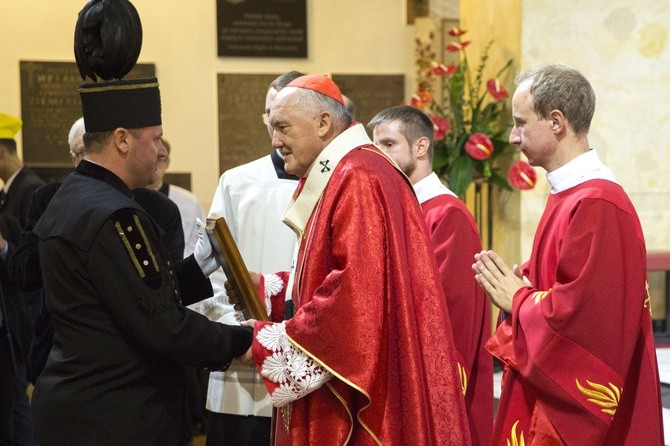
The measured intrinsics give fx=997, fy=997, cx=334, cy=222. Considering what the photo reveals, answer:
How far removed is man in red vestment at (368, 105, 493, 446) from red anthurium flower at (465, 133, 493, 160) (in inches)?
70.5

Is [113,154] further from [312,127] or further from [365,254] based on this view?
[365,254]

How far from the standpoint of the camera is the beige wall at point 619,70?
19.0 ft

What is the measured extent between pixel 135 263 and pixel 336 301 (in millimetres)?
513

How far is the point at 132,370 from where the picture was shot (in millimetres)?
2547

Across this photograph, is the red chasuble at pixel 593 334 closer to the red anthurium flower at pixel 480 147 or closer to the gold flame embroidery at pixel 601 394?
the gold flame embroidery at pixel 601 394

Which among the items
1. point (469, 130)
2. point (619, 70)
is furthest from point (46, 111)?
point (619, 70)

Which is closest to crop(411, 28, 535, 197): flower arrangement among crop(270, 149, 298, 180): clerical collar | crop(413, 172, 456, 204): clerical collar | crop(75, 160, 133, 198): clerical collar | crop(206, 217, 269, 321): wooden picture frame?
crop(413, 172, 456, 204): clerical collar

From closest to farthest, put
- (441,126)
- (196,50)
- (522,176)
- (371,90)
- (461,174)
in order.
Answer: (522,176) < (441,126) < (461,174) < (196,50) < (371,90)

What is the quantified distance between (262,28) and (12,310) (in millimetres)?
4434

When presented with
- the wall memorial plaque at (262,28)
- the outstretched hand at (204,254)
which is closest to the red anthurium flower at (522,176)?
the outstretched hand at (204,254)

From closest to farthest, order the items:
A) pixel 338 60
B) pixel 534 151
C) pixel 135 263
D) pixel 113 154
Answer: pixel 135 263 < pixel 113 154 < pixel 534 151 < pixel 338 60

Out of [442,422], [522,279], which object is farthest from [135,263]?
[522,279]

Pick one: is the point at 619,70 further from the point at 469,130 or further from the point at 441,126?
the point at 441,126

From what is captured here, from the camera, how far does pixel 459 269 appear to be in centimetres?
369
